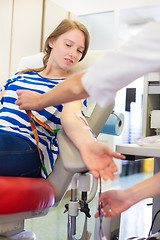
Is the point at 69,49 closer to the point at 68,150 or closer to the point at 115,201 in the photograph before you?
the point at 68,150

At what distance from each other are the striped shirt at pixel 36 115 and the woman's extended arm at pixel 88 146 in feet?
0.52

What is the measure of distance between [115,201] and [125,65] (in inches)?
15.9

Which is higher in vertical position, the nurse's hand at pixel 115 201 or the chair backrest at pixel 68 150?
the chair backrest at pixel 68 150

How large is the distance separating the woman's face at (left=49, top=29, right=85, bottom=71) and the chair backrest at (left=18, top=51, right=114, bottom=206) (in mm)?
47

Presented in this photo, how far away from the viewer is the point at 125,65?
64cm

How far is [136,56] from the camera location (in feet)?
2.10

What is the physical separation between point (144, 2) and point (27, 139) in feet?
8.61

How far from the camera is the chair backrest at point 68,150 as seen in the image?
2.71 ft

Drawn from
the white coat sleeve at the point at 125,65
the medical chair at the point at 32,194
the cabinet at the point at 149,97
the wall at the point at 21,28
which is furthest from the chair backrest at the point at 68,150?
the wall at the point at 21,28

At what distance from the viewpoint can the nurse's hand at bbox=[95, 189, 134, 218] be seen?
85cm

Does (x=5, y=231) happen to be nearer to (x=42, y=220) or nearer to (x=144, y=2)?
(x=42, y=220)

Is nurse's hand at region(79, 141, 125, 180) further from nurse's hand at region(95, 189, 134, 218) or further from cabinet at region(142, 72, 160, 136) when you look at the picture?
cabinet at region(142, 72, 160, 136)

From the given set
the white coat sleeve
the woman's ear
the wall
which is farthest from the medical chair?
the wall

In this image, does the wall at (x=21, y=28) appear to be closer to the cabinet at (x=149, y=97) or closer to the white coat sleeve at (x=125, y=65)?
the cabinet at (x=149, y=97)
